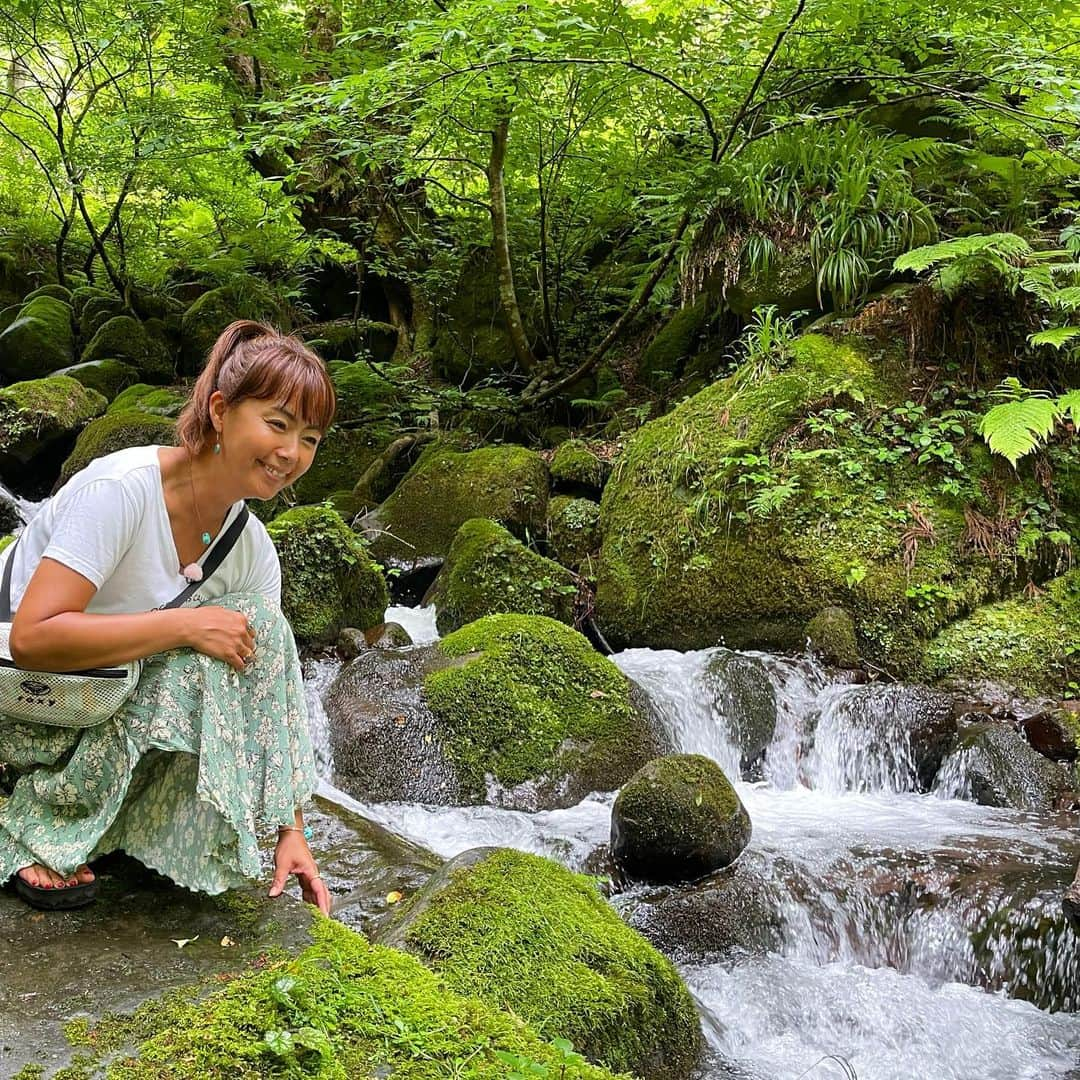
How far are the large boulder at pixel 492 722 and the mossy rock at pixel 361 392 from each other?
215 inches

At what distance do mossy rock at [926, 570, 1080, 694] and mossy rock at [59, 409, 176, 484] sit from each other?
7.20m

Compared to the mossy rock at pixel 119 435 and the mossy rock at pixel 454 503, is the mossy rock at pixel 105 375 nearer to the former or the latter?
the mossy rock at pixel 119 435

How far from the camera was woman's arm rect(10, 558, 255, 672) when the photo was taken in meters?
1.79

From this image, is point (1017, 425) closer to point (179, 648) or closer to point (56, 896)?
point (179, 648)

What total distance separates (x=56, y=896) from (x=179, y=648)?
649 millimetres

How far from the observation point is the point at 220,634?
1.98 metres

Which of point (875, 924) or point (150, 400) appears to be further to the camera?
point (150, 400)

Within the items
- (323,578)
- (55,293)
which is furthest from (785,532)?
(55,293)

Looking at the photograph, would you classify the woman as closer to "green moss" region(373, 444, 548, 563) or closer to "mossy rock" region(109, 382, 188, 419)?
"green moss" region(373, 444, 548, 563)

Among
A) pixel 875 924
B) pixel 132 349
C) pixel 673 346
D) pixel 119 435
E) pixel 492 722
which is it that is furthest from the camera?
pixel 132 349

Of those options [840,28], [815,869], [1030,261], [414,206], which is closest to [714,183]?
[840,28]

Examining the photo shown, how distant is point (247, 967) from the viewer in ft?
6.27

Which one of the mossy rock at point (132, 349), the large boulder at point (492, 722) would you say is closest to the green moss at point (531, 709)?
the large boulder at point (492, 722)

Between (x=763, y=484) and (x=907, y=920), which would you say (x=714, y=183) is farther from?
(x=907, y=920)
